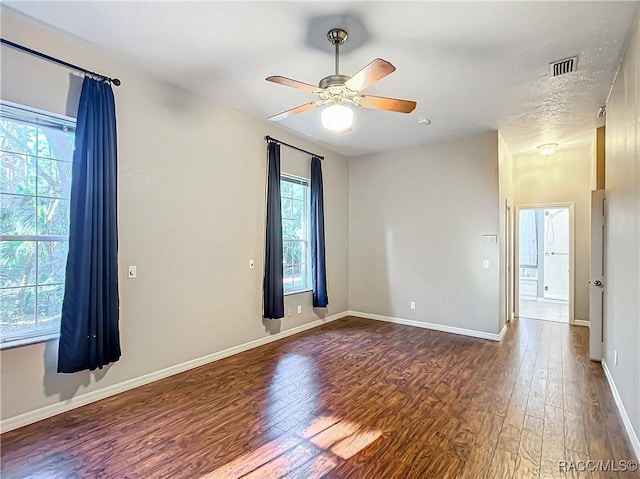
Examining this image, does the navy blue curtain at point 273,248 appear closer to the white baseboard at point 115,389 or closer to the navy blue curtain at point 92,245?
the white baseboard at point 115,389

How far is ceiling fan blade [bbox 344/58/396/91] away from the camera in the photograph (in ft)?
6.82

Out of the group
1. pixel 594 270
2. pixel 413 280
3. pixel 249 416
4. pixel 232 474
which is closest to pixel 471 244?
pixel 413 280

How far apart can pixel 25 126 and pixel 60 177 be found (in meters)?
0.44

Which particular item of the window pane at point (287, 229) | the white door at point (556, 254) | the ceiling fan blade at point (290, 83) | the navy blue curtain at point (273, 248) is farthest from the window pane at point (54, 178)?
the white door at point (556, 254)

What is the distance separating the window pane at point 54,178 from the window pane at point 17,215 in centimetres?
13

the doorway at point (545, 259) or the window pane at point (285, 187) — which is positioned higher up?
the window pane at point (285, 187)

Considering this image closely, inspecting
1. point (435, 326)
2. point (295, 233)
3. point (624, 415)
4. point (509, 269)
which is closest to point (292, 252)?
point (295, 233)

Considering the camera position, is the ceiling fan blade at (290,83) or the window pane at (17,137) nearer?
the ceiling fan blade at (290,83)

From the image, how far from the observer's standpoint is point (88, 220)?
107 inches

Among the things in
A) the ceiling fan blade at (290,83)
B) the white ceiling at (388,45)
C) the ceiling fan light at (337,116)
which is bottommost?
the ceiling fan light at (337,116)

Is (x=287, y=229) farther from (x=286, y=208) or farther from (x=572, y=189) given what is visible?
(x=572, y=189)

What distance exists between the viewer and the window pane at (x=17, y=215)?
2527mm

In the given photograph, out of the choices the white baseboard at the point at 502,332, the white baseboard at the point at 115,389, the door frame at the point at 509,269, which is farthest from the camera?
the door frame at the point at 509,269

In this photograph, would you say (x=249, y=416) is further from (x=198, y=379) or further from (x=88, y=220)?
(x=88, y=220)
